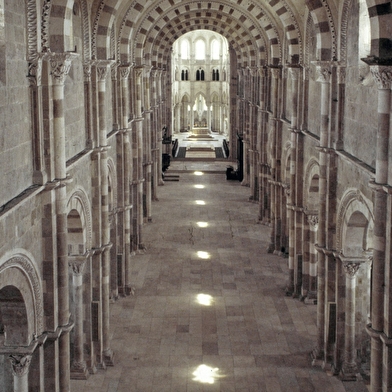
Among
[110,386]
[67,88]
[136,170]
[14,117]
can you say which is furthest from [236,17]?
[14,117]

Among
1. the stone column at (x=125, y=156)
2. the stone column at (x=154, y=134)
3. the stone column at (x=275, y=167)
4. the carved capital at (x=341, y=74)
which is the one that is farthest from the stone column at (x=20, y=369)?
the stone column at (x=154, y=134)

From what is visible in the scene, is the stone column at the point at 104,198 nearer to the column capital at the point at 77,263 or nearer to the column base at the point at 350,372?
the column capital at the point at 77,263

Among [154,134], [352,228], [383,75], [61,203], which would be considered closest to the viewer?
[383,75]

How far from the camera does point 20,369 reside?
12.4 m

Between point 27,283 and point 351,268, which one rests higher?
point 27,283

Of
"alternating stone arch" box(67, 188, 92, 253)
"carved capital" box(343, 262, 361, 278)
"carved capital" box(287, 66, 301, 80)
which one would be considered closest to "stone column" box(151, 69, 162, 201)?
"carved capital" box(287, 66, 301, 80)

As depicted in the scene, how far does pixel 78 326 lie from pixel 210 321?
5.56 meters

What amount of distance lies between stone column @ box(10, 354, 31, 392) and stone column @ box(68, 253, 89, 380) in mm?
5193

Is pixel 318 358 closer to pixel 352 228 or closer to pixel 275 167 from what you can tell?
pixel 352 228

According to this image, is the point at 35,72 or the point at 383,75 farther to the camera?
the point at 383,75

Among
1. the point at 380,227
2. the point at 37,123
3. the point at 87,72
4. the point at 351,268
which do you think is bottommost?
the point at 351,268

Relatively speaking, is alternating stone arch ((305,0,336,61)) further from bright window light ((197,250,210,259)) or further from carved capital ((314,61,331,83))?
bright window light ((197,250,210,259))

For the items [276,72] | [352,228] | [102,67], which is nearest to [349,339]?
[352,228]

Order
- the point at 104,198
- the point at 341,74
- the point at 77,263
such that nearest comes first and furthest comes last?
the point at 77,263 → the point at 341,74 → the point at 104,198
